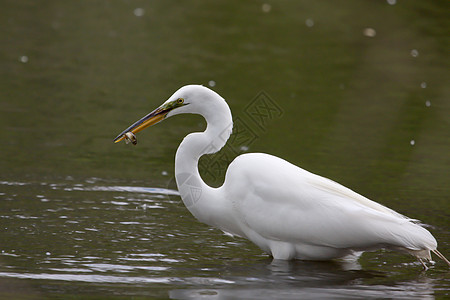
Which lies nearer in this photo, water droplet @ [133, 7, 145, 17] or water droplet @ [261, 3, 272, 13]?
water droplet @ [133, 7, 145, 17]

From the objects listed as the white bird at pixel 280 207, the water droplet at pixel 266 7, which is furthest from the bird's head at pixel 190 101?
the water droplet at pixel 266 7

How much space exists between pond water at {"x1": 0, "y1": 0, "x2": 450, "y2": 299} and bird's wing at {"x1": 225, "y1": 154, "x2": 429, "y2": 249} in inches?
11.1

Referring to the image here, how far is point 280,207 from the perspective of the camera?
634cm

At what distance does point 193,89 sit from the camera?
255 inches

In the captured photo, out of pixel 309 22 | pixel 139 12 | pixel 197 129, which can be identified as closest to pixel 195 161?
pixel 197 129

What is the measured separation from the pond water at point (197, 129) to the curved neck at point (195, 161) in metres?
0.34

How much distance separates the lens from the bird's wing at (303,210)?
20.1 feet

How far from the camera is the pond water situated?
6008 mm

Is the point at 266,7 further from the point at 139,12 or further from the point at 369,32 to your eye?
the point at 369,32

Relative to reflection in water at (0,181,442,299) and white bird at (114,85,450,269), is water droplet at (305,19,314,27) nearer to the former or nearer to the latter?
reflection in water at (0,181,442,299)

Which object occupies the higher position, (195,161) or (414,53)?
(414,53)

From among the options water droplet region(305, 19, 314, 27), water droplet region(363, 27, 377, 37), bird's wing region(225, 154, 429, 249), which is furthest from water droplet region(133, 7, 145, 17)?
bird's wing region(225, 154, 429, 249)

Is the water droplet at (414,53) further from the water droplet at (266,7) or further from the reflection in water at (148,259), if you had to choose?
the reflection in water at (148,259)

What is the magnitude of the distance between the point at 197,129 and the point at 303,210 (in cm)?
439
